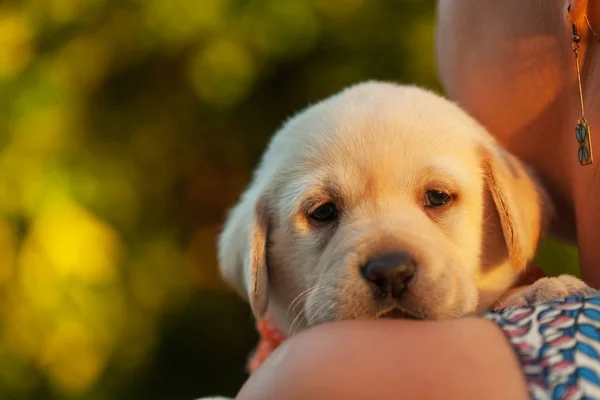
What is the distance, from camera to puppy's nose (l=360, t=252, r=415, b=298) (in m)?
1.68

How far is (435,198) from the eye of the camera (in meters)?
2.01

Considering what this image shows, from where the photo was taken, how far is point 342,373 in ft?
3.68

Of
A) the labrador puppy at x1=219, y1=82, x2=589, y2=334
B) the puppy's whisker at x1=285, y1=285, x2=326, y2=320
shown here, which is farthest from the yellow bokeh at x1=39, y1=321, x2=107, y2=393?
the puppy's whisker at x1=285, y1=285, x2=326, y2=320

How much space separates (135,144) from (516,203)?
2176 millimetres

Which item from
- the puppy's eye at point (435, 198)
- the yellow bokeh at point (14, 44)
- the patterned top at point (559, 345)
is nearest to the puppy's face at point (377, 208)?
the puppy's eye at point (435, 198)

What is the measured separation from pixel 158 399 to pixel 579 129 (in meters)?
2.88

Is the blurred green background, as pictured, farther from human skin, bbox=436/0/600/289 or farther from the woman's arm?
the woman's arm

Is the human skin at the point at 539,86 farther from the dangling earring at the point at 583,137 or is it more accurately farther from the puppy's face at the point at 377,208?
the puppy's face at the point at 377,208

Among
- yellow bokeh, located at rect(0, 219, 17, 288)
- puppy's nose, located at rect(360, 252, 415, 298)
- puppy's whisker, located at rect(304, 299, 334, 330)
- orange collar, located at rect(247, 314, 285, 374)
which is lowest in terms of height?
Result: orange collar, located at rect(247, 314, 285, 374)

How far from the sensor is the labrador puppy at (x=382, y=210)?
1.80m

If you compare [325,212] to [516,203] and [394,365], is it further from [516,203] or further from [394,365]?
[394,365]

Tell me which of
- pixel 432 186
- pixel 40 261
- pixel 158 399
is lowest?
pixel 158 399

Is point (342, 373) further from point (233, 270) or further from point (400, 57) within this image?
point (400, 57)

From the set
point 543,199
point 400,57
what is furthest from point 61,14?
point 543,199
